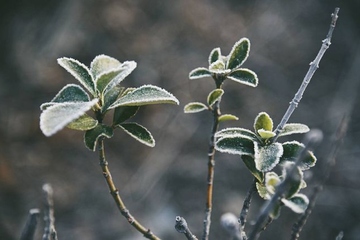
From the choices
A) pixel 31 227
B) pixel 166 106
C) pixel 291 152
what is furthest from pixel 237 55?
pixel 166 106

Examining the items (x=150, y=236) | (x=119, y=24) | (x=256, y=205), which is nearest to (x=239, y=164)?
(x=256, y=205)

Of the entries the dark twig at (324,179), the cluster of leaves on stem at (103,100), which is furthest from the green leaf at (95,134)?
the dark twig at (324,179)

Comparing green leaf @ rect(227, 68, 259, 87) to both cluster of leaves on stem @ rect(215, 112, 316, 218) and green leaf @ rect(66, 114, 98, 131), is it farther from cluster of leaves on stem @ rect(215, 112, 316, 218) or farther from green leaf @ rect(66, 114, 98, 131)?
green leaf @ rect(66, 114, 98, 131)

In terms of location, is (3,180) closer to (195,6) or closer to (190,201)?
(190,201)

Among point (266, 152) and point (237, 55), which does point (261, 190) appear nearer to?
point (266, 152)

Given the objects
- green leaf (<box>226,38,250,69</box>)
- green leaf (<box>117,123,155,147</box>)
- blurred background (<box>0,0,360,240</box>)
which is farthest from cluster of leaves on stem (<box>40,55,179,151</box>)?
blurred background (<box>0,0,360,240</box>)
